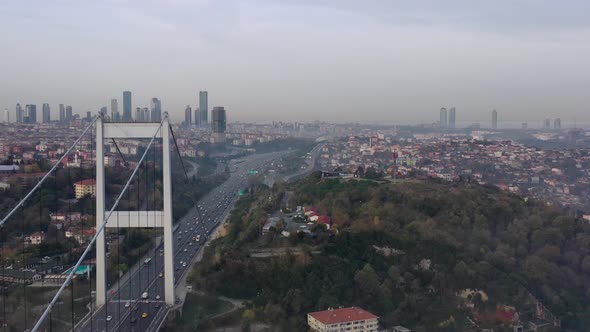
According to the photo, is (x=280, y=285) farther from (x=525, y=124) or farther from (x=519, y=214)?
(x=525, y=124)

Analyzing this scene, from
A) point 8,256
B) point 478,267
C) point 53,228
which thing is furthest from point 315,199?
point 8,256

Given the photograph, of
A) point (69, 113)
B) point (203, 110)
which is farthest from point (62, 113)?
point (203, 110)

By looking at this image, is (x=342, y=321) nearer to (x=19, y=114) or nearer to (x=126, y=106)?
(x=126, y=106)

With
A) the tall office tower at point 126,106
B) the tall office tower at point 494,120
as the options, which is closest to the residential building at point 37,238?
the tall office tower at point 126,106

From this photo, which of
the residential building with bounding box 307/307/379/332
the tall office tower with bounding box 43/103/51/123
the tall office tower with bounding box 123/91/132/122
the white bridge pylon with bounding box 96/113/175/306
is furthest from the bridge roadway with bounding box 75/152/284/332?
the tall office tower with bounding box 43/103/51/123

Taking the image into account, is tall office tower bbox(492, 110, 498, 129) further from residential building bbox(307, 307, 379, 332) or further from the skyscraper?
residential building bbox(307, 307, 379, 332)

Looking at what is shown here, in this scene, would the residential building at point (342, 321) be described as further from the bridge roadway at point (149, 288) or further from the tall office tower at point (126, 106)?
the tall office tower at point (126, 106)
